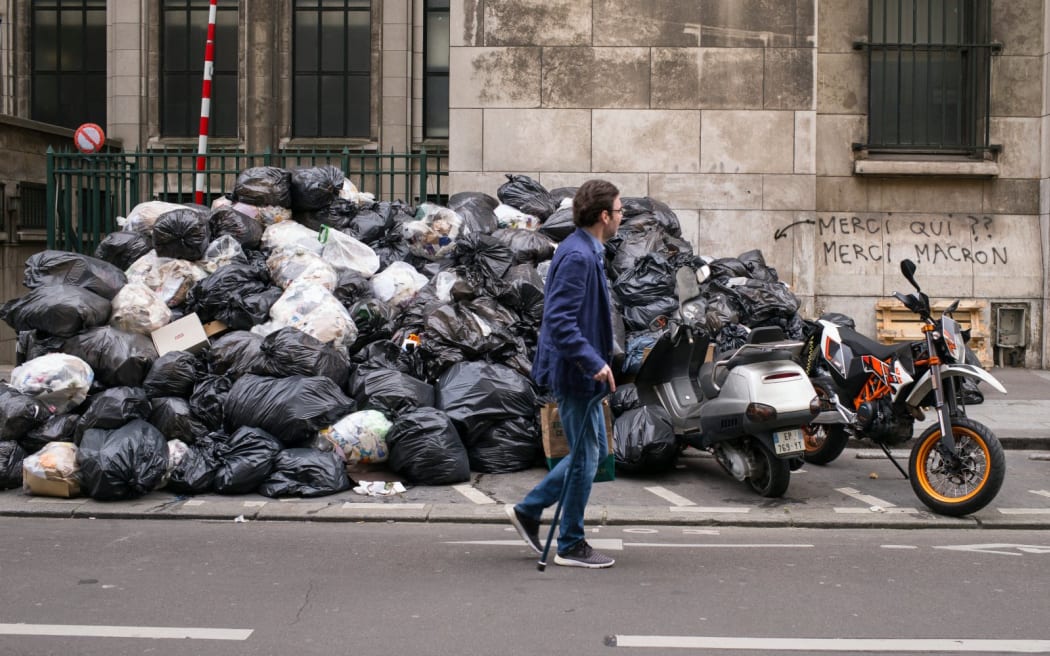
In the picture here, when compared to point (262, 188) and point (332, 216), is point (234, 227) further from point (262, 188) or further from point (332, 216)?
point (332, 216)

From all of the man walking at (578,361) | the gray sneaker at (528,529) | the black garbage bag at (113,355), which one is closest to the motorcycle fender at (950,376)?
the man walking at (578,361)

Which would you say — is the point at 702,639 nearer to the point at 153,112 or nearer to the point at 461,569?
the point at 461,569

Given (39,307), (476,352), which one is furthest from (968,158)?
(39,307)

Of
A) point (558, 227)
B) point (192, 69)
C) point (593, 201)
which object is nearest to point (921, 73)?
point (558, 227)

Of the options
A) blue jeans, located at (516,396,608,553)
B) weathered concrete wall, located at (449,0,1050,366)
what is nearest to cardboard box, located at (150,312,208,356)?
blue jeans, located at (516,396,608,553)

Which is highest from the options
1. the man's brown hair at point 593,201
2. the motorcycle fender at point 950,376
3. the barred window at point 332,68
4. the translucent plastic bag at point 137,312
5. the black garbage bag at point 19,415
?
the barred window at point 332,68

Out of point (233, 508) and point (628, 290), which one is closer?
point (233, 508)

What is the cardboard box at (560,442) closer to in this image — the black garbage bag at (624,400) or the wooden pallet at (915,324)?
the black garbage bag at (624,400)

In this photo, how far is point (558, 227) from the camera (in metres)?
11.0

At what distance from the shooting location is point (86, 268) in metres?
9.45

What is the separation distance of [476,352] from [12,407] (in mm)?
3194

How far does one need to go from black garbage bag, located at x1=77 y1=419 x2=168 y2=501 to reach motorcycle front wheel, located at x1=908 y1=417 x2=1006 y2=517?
477 centimetres

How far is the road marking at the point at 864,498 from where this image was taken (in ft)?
25.4

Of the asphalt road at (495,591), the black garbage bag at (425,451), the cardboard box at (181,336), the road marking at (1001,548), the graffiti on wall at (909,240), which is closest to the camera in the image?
the asphalt road at (495,591)
